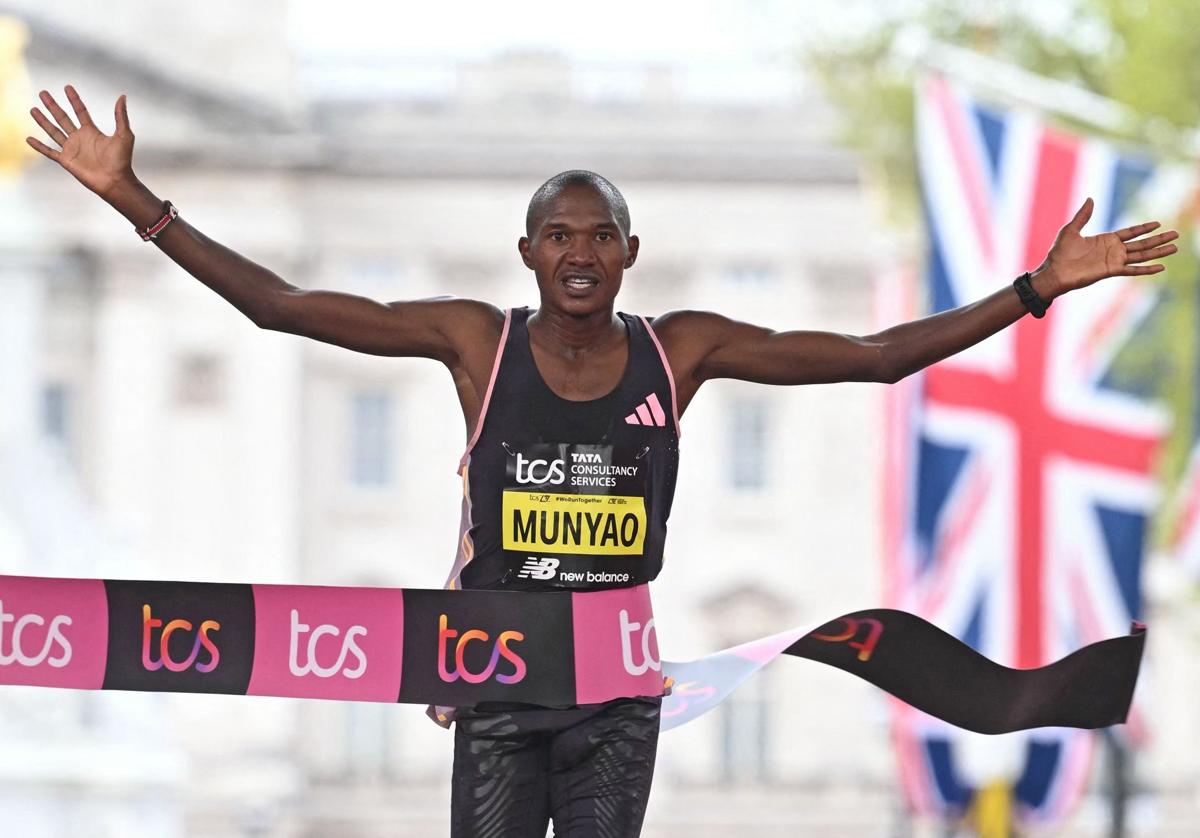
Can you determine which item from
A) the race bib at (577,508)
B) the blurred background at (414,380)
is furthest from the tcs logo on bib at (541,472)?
the blurred background at (414,380)

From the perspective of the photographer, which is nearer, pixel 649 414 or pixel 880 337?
pixel 649 414

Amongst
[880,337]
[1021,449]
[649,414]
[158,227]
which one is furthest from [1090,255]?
[1021,449]

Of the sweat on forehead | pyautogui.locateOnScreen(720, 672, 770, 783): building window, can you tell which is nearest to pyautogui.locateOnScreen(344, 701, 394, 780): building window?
pyautogui.locateOnScreen(720, 672, 770, 783): building window

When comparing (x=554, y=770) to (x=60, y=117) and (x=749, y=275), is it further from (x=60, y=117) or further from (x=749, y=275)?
(x=749, y=275)

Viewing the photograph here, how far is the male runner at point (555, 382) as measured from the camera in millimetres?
3705

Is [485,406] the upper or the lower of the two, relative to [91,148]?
lower

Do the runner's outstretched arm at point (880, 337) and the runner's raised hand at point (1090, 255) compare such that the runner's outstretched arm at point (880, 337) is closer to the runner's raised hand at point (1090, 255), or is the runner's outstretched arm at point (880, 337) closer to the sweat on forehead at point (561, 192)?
the runner's raised hand at point (1090, 255)

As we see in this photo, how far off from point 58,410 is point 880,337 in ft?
120

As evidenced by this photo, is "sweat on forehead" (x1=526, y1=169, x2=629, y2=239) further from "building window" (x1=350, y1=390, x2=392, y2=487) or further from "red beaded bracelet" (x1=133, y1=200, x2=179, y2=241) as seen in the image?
"building window" (x1=350, y1=390, x2=392, y2=487)

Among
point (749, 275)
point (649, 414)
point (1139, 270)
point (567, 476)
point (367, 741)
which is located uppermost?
point (749, 275)

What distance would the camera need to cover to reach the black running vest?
3723 mm

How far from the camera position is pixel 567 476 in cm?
372

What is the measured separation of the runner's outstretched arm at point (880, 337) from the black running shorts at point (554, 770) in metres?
0.56

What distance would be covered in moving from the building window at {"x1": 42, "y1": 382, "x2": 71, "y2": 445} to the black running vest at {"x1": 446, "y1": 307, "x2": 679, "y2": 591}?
36189 mm
